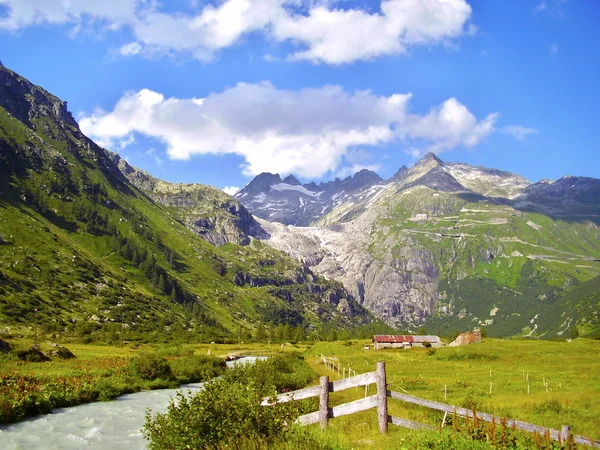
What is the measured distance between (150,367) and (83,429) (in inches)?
1124

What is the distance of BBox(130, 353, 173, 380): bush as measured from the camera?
60.5 metres

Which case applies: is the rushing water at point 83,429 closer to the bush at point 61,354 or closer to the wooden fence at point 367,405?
the wooden fence at point 367,405

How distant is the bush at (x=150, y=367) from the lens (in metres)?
60.5

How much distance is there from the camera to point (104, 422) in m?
36.4

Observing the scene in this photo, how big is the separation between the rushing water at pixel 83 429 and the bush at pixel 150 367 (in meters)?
16.1

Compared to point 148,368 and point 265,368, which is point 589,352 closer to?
point 265,368

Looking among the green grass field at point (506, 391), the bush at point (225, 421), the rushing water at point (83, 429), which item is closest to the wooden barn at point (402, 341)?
the green grass field at point (506, 391)

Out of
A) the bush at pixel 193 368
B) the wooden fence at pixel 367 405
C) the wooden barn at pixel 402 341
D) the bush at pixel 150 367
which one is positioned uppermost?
the wooden fence at pixel 367 405

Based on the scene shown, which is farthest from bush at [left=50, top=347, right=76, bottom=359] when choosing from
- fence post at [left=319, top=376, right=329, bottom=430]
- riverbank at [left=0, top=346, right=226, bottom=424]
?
fence post at [left=319, top=376, right=329, bottom=430]

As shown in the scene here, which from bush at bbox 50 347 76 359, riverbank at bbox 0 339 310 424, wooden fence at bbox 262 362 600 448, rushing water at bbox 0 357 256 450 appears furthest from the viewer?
bush at bbox 50 347 76 359

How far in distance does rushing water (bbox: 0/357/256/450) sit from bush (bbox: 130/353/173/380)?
52.7 feet

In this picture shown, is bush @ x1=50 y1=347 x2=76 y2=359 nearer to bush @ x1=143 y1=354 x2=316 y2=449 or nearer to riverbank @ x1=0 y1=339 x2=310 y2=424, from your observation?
riverbank @ x1=0 y1=339 x2=310 y2=424

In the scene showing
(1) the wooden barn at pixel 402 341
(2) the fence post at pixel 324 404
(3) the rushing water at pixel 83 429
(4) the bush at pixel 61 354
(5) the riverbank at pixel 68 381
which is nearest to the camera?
(2) the fence post at pixel 324 404

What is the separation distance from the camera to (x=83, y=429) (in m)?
33.4
